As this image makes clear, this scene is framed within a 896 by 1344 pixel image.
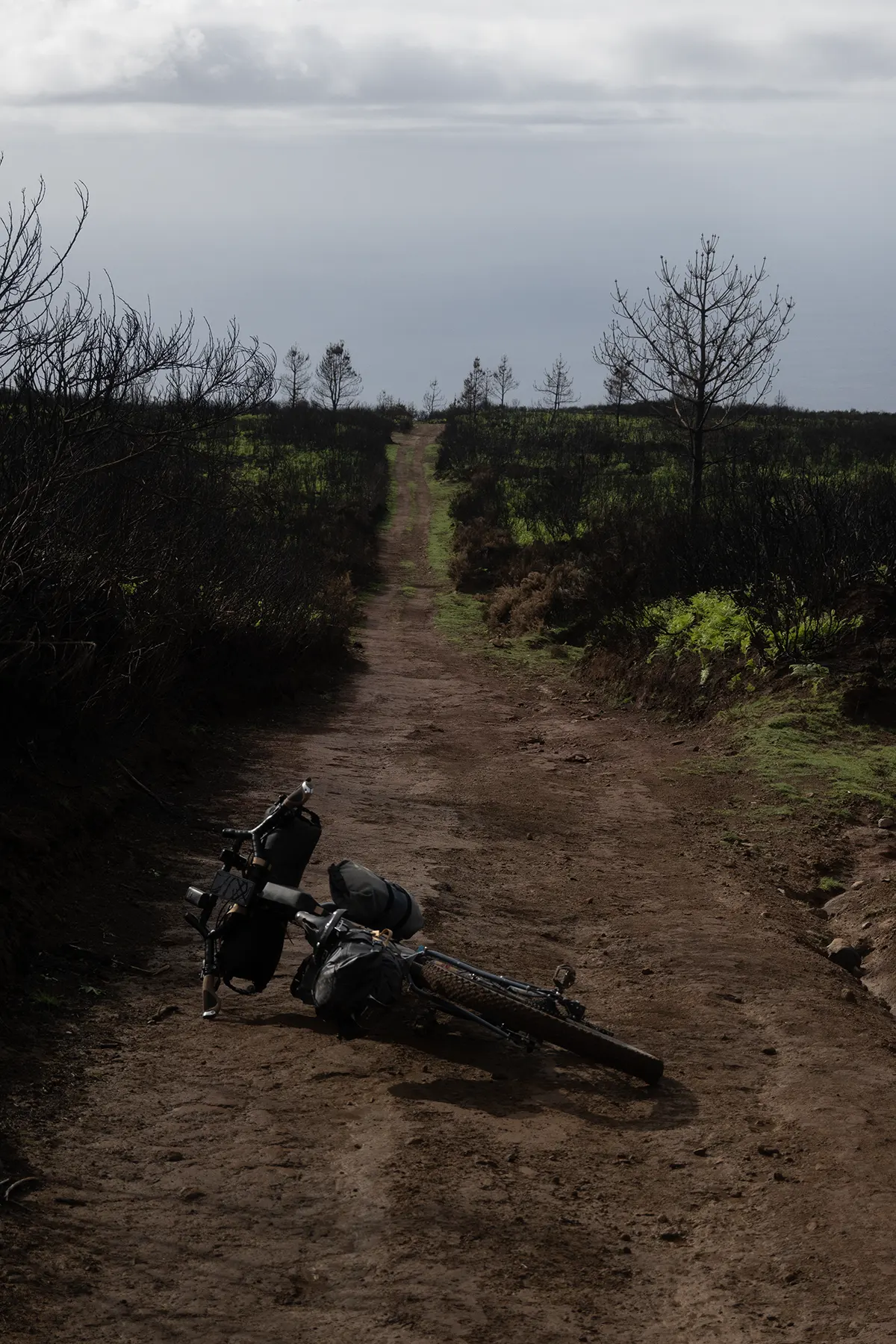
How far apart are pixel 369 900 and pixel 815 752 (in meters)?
6.72

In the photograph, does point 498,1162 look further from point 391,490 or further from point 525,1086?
point 391,490

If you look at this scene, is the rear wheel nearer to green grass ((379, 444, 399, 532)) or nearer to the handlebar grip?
the handlebar grip

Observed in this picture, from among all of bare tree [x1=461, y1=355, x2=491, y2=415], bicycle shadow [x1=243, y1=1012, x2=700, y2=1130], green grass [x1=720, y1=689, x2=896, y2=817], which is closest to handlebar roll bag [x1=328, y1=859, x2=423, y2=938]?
bicycle shadow [x1=243, y1=1012, x2=700, y2=1130]

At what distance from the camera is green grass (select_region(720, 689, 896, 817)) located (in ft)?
31.0

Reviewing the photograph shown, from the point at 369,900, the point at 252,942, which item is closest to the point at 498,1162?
the point at 369,900

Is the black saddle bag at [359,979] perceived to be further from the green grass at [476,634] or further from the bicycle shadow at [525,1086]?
the green grass at [476,634]

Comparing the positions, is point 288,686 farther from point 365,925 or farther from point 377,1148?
point 377,1148

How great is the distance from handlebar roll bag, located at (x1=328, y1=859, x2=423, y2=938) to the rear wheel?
31 centimetres

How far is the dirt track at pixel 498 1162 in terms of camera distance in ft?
10.3

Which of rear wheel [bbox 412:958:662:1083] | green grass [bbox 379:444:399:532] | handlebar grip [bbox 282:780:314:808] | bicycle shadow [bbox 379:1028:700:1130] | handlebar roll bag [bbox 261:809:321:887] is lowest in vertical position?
bicycle shadow [bbox 379:1028:700:1130]

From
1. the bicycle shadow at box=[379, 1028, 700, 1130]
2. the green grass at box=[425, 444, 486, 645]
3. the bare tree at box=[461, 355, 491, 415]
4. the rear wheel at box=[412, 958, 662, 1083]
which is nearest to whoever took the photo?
the bicycle shadow at box=[379, 1028, 700, 1130]

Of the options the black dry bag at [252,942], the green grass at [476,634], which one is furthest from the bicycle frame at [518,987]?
the green grass at [476,634]

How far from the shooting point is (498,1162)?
3.93 meters

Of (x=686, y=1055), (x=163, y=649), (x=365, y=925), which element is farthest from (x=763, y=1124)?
(x=163, y=649)
